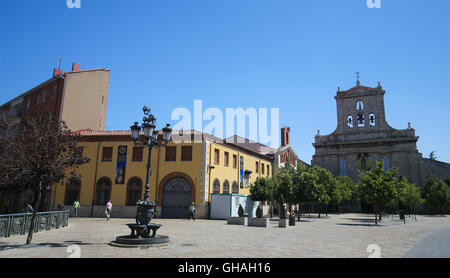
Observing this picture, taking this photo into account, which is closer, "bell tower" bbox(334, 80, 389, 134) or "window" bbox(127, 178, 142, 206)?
"window" bbox(127, 178, 142, 206)

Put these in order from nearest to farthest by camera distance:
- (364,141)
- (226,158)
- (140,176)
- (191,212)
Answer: (191,212) → (140,176) → (226,158) → (364,141)

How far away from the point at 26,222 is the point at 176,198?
13.7m

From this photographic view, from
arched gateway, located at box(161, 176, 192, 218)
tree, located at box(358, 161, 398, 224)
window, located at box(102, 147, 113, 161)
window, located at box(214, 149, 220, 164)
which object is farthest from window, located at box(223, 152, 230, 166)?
tree, located at box(358, 161, 398, 224)

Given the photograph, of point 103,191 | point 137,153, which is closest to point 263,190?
point 137,153

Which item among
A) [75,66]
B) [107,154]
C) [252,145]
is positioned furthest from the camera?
[252,145]

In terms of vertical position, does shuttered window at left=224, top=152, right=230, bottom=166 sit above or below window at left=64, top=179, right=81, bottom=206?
above

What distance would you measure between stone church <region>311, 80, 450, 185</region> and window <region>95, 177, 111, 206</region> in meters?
38.5

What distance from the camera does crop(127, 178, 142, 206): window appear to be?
26.6 m

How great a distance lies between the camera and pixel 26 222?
45.2 feet

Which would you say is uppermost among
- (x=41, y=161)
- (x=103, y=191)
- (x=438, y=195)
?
(x=41, y=161)

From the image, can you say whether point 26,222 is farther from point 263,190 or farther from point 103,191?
point 263,190

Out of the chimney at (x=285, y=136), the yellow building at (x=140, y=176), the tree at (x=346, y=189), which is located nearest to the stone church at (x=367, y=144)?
the tree at (x=346, y=189)

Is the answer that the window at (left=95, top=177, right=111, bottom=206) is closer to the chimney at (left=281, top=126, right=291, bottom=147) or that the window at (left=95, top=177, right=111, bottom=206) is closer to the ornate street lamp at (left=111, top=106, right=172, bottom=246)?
the ornate street lamp at (left=111, top=106, right=172, bottom=246)
